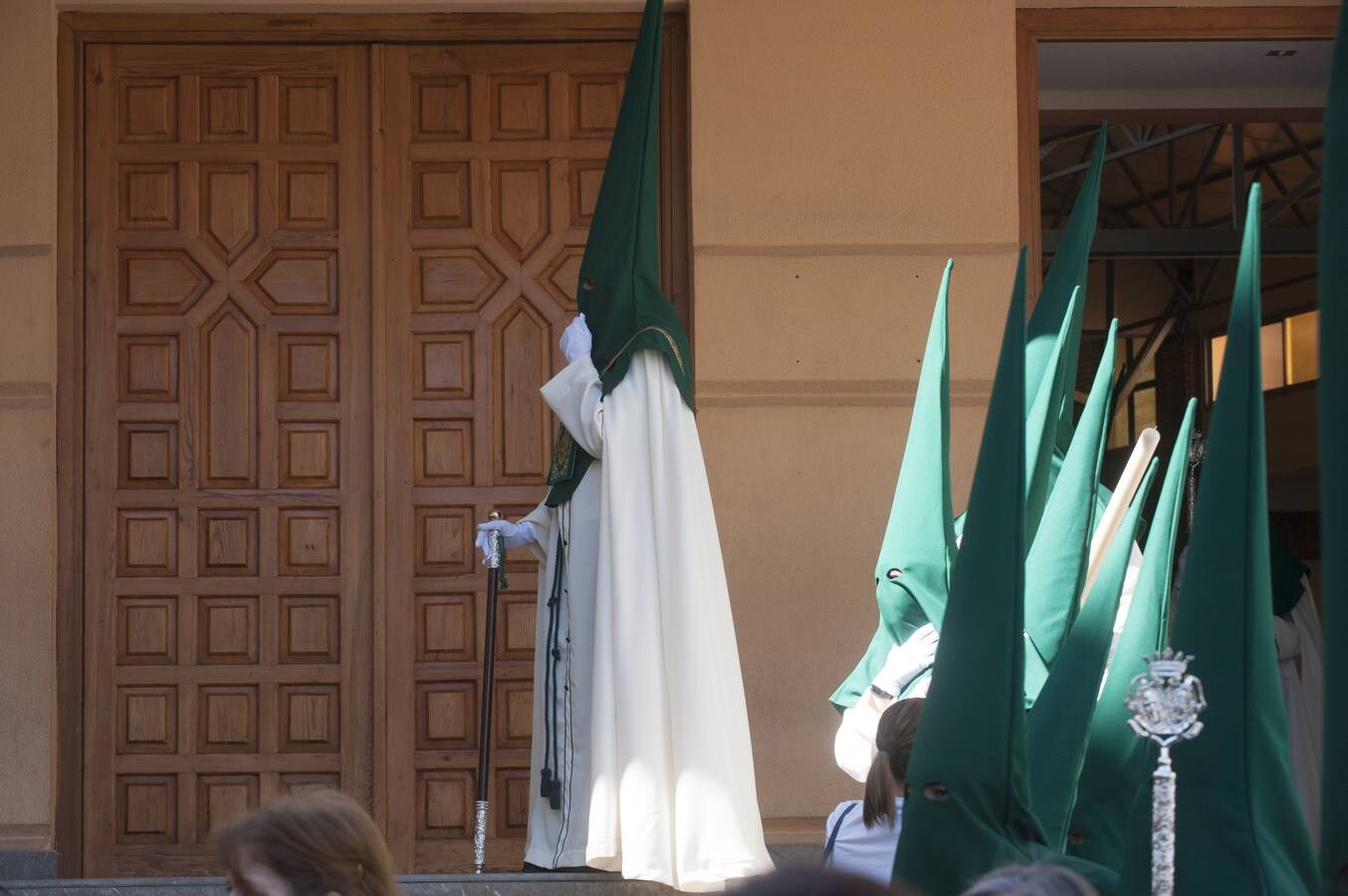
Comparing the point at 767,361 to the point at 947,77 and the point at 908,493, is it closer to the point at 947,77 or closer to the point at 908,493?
the point at 947,77

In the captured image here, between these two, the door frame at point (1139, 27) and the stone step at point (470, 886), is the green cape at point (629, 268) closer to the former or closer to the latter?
the stone step at point (470, 886)

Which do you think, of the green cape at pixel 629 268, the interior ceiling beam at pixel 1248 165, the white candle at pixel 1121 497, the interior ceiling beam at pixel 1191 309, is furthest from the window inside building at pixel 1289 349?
the white candle at pixel 1121 497

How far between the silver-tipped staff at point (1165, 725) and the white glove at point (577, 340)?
8.98ft

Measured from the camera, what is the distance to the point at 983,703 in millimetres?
2627

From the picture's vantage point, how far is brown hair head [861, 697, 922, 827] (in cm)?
362

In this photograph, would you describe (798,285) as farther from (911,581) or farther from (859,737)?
(859,737)

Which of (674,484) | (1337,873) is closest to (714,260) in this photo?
(674,484)

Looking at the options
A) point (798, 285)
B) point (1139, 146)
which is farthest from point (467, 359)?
point (1139, 146)

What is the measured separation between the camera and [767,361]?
6.21 metres

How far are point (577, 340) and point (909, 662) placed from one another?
4.43ft

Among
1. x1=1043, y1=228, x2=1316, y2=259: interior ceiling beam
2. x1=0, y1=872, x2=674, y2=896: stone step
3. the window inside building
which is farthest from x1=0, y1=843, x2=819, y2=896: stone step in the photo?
the window inside building

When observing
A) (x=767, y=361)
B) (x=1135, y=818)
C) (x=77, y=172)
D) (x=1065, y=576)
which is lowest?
(x=1135, y=818)

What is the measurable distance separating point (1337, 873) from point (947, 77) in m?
4.77

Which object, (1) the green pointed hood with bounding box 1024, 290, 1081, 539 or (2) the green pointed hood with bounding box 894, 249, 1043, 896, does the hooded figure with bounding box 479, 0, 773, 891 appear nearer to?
(1) the green pointed hood with bounding box 1024, 290, 1081, 539
